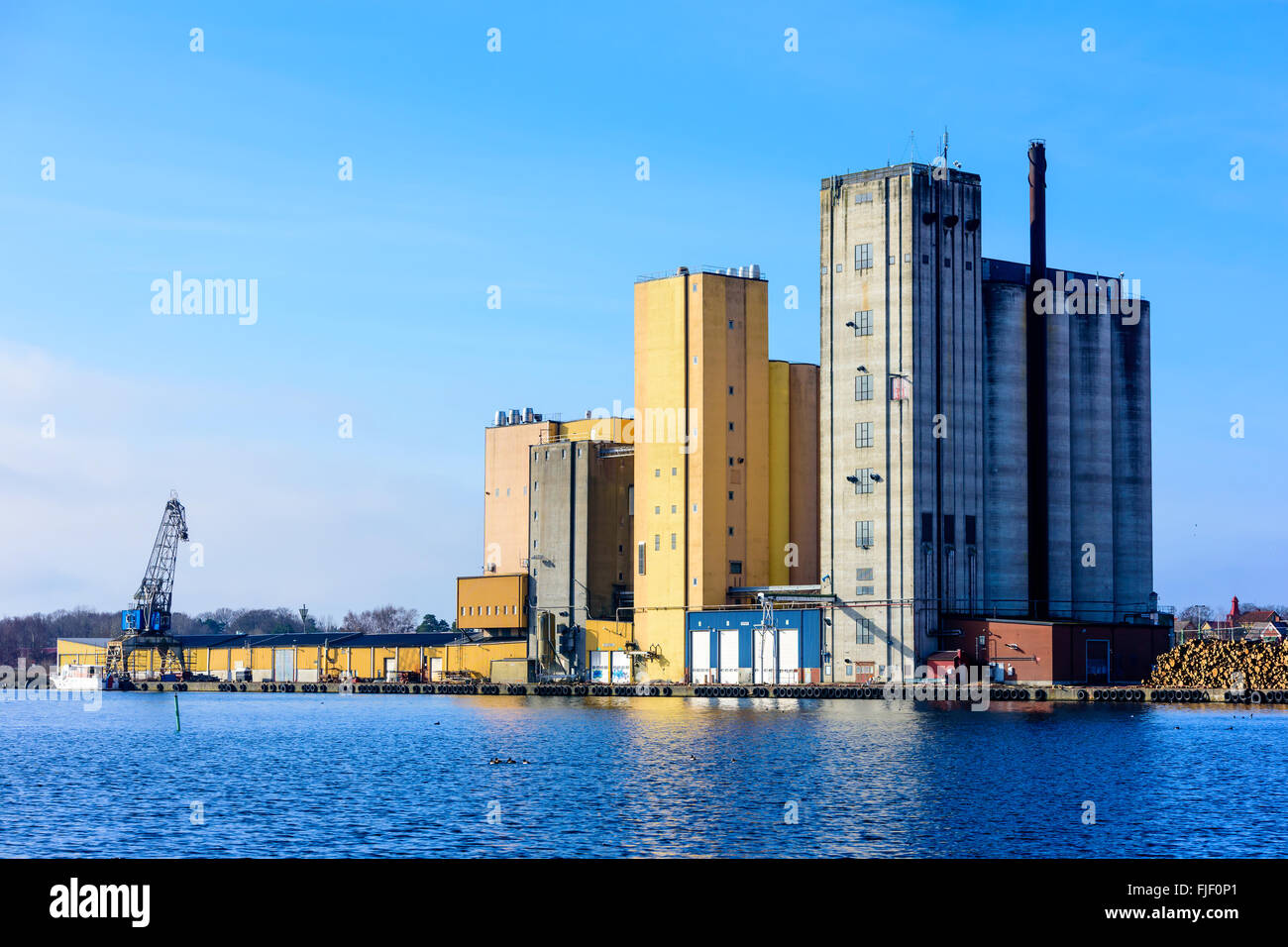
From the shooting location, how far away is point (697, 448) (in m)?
140

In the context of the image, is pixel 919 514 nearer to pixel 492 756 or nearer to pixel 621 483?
pixel 621 483

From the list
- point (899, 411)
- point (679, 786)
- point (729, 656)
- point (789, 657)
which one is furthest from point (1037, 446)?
point (679, 786)

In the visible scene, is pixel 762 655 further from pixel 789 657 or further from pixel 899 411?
pixel 899 411

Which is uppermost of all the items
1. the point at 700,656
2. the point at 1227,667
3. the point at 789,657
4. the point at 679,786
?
the point at 789,657

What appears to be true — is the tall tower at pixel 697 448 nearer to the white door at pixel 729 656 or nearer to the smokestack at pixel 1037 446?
the white door at pixel 729 656

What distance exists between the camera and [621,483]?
159m

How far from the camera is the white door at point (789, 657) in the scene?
13250 cm

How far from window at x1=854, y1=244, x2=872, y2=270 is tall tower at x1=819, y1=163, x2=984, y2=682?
0.39 feet

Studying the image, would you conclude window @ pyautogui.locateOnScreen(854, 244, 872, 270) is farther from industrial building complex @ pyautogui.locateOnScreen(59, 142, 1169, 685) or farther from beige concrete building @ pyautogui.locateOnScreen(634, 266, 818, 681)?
beige concrete building @ pyautogui.locateOnScreen(634, 266, 818, 681)

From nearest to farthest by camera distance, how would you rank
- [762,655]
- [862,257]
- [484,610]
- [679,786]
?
[679,786], [862,257], [762,655], [484,610]

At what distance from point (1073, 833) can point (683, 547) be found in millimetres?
93945

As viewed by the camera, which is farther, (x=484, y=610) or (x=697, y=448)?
(x=484, y=610)

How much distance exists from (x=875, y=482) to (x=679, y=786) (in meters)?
68.7
